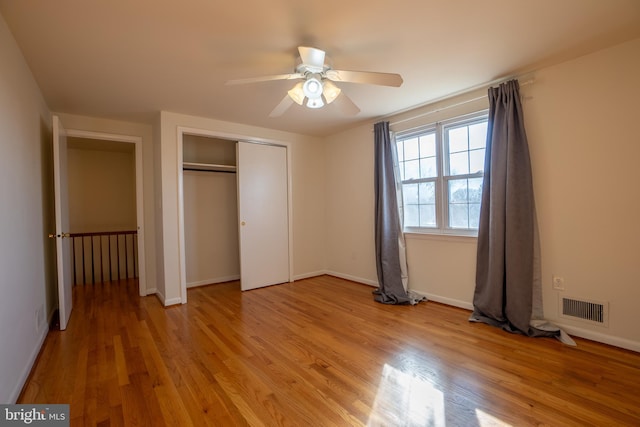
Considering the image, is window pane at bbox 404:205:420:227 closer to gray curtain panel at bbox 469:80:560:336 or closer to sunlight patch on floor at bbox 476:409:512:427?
gray curtain panel at bbox 469:80:560:336

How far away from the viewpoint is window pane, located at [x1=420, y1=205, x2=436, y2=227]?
138 inches

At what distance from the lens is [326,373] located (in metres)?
2.01

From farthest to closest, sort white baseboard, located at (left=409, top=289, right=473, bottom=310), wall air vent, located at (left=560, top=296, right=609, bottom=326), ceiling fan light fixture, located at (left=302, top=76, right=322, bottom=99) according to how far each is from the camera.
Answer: white baseboard, located at (left=409, top=289, right=473, bottom=310), wall air vent, located at (left=560, top=296, right=609, bottom=326), ceiling fan light fixture, located at (left=302, top=76, right=322, bottom=99)

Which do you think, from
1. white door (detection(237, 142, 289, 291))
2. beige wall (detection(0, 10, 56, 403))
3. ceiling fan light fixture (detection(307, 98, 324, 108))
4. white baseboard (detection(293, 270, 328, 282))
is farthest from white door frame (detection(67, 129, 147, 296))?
ceiling fan light fixture (detection(307, 98, 324, 108))

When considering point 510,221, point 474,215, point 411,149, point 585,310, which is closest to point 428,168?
point 411,149

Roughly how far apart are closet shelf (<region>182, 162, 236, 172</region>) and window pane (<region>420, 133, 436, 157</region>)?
2.77 meters

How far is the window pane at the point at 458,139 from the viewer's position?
3197 millimetres

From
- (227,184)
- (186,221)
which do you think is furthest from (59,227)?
(227,184)

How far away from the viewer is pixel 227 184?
15.3ft

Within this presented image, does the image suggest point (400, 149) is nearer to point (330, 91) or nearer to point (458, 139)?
point (458, 139)

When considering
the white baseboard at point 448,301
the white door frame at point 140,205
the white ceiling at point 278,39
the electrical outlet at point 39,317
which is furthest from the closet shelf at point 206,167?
the white baseboard at point 448,301

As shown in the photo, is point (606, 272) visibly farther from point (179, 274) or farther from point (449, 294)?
point (179, 274)

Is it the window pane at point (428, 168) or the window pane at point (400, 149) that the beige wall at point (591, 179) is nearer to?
the window pane at point (428, 168)

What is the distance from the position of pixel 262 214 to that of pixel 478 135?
297cm
